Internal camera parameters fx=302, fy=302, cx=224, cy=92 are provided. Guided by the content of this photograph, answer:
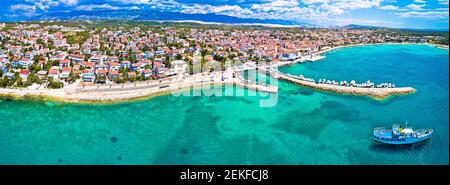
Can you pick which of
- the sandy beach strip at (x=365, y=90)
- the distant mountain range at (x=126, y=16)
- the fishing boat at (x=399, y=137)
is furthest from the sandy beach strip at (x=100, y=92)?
the distant mountain range at (x=126, y=16)

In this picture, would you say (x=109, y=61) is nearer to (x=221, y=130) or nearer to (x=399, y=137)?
(x=221, y=130)

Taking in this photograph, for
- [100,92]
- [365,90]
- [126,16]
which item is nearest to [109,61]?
[100,92]

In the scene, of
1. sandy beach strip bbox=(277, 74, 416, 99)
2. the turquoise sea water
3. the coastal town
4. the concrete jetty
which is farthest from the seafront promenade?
sandy beach strip bbox=(277, 74, 416, 99)

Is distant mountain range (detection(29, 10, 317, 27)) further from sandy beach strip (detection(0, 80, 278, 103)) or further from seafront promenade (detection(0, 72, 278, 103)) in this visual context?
sandy beach strip (detection(0, 80, 278, 103))

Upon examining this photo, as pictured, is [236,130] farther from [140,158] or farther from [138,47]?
[138,47]

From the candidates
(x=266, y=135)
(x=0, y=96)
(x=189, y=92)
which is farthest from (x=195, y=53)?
(x=266, y=135)

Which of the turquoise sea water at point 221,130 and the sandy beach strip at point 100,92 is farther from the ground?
the sandy beach strip at point 100,92

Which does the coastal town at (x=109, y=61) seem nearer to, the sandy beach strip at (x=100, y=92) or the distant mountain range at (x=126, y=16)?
the sandy beach strip at (x=100, y=92)

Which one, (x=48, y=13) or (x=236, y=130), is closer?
(x=236, y=130)
